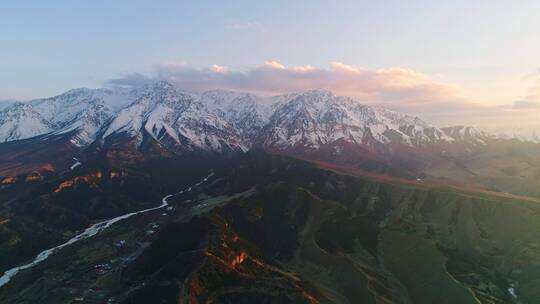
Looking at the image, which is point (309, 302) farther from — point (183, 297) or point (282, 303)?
point (183, 297)

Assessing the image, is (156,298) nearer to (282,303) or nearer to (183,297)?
(183,297)

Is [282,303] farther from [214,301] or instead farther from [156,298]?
[156,298]

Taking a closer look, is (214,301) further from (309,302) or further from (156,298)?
(309,302)

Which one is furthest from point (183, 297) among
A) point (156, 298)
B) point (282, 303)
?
point (282, 303)

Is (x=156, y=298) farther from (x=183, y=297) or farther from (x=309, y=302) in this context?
(x=309, y=302)

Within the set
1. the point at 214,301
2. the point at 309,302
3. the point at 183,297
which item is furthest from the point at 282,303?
the point at 183,297
